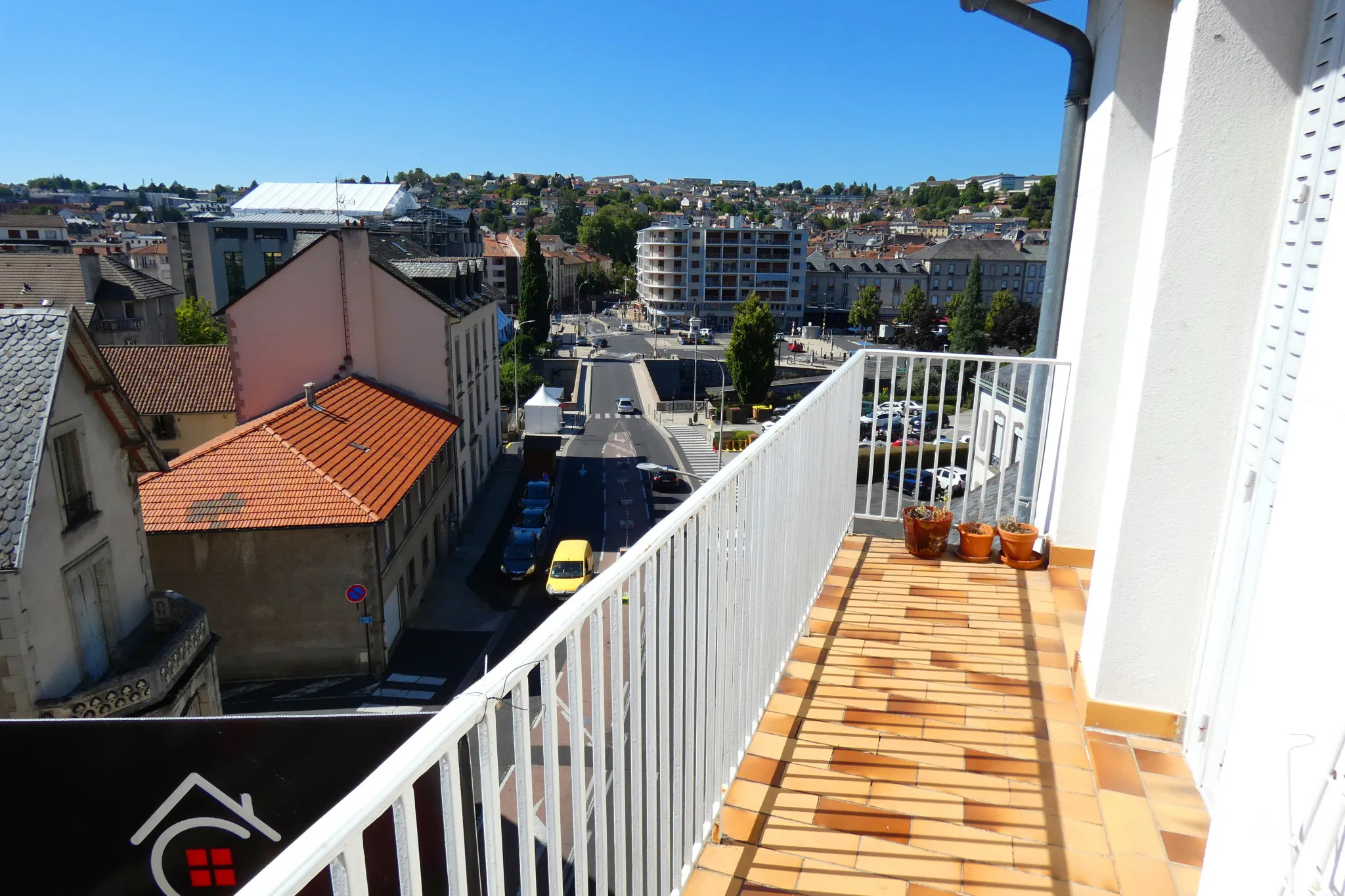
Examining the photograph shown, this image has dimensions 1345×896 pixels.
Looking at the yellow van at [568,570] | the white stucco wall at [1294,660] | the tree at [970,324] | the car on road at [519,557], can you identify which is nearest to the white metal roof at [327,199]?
the car on road at [519,557]

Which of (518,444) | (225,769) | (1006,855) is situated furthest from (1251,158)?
(518,444)

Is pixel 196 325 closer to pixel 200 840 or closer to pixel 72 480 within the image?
pixel 72 480

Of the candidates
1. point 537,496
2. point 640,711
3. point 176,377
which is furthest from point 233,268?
point 640,711

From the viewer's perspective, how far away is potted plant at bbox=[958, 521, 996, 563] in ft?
17.4

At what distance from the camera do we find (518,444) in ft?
122

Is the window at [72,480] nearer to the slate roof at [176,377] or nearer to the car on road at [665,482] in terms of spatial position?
the slate roof at [176,377]

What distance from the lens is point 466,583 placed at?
2086cm

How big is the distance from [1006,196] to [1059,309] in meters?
199

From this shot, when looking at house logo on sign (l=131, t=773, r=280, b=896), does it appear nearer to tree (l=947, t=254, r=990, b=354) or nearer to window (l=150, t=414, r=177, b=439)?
window (l=150, t=414, r=177, b=439)

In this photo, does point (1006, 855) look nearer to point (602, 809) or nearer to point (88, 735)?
point (602, 809)

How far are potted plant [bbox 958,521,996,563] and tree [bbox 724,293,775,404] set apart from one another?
39354mm

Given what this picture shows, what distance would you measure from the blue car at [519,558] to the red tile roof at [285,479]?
373 cm

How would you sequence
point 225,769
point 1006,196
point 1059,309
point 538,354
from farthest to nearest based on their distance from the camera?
point 1006,196 < point 538,354 < point 1059,309 < point 225,769

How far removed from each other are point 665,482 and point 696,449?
7715mm
